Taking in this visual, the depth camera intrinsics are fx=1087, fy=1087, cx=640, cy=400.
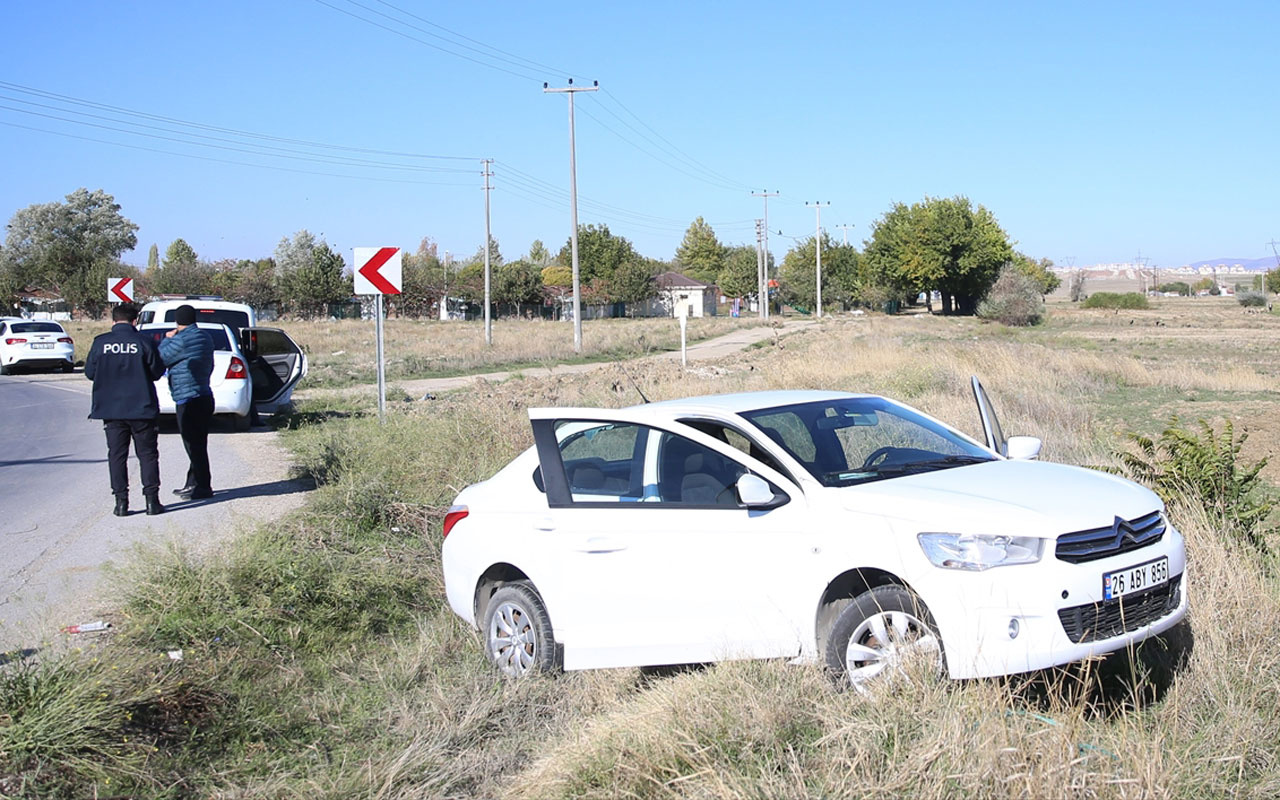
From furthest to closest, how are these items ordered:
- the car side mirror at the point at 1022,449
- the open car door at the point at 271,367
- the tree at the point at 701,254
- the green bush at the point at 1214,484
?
the tree at the point at 701,254, the open car door at the point at 271,367, the green bush at the point at 1214,484, the car side mirror at the point at 1022,449

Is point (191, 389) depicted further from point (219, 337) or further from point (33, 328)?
point (33, 328)

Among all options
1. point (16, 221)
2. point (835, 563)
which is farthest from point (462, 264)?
point (835, 563)

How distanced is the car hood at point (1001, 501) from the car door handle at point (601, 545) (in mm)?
1166

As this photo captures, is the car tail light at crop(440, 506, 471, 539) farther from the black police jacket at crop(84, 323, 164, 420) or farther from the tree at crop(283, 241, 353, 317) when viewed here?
the tree at crop(283, 241, 353, 317)

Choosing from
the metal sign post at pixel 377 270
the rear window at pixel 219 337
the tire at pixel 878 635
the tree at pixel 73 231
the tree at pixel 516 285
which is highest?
the tree at pixel 73 231

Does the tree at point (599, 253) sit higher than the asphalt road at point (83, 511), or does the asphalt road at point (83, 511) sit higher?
the tree at point (599, 253)

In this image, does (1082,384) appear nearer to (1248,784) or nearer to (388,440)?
(388,440)

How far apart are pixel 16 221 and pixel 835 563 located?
116588mm

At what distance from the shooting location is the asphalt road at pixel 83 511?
6.89 meters

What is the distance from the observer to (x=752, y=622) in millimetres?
5059

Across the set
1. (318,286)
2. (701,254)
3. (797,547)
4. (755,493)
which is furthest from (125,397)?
(701,254)

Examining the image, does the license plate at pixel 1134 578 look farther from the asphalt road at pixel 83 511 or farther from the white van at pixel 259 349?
the white van at pixel 259 349

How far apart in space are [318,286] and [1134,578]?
287 feet

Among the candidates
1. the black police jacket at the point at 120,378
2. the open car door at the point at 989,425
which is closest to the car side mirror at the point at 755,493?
the open car door at the point at 989,425
